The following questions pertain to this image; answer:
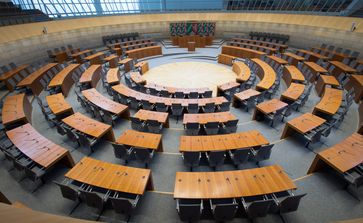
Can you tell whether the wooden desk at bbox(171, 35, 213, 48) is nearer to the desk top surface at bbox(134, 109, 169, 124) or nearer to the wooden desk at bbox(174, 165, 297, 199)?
the desk top surface at bbox(134, 109, 169, 124)

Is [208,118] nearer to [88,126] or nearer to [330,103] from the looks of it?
[88,126]

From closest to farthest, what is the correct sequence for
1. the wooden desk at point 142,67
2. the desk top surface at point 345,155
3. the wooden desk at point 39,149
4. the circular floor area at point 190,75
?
1. the desk top surface at point 345,155
2. the wooden desk at point 39,149
3. the circular floor area at point 190,75
4. the wooden desk at point 142,67

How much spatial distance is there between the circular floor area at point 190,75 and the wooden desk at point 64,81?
516 cm

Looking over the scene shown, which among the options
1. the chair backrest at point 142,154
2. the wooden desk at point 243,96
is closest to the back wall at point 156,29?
the wooden desk at point 243,96

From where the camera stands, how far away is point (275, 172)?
4746mm

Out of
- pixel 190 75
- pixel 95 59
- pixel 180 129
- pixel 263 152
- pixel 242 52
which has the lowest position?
pixel 180 129

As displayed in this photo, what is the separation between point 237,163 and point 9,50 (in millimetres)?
17554

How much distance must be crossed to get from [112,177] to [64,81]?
8.87 meters

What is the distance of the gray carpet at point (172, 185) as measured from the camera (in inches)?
178

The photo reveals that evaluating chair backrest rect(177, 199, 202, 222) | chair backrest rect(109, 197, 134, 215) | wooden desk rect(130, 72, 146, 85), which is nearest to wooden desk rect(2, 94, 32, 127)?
wooden desk rect(130, 72, 146, 85)

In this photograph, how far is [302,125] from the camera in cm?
673

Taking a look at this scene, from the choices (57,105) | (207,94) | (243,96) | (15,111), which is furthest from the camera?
(207,94)

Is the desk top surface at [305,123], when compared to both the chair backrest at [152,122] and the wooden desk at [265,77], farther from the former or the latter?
the chair backrest at [152,122]

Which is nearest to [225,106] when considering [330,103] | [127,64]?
[330,103]
